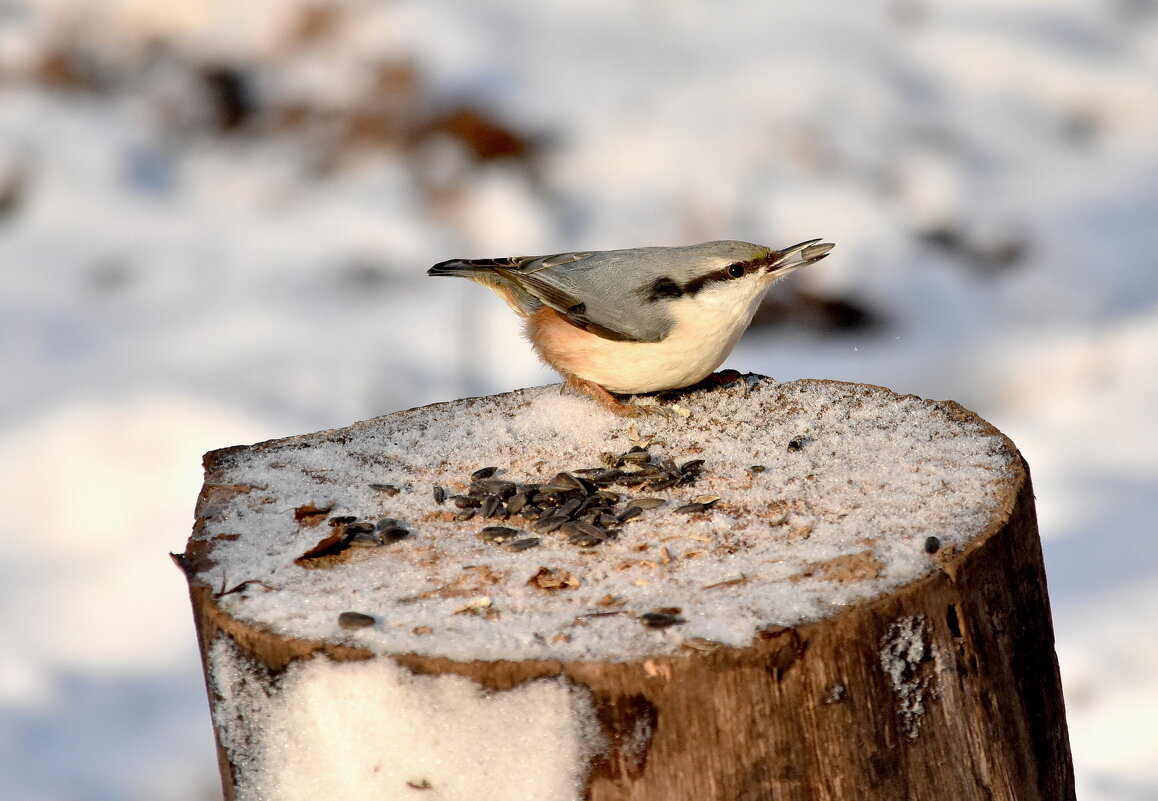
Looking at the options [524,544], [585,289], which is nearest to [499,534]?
[524,544]

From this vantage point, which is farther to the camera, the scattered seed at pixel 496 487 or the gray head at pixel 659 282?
the gray head at pixel 659 282

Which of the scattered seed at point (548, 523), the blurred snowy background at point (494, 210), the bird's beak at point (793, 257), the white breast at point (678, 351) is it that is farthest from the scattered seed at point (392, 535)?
the blurred snowy background at point (494, 210)

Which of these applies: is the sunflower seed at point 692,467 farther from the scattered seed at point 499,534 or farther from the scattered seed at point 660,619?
the scattered seed at point 660,619

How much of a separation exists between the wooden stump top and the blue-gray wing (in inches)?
9.4

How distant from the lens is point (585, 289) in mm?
3387

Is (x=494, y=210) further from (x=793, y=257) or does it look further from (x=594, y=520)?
(x=594, y=520)

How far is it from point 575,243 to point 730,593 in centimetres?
465

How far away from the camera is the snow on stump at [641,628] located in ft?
7.14

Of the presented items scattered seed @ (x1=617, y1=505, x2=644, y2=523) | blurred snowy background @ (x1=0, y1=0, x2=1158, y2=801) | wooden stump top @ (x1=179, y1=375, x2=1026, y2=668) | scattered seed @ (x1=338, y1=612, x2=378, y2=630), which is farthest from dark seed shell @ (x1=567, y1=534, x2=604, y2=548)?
blurred snowy background @ (x1=0, y1=0, x2=1158, y2=801)

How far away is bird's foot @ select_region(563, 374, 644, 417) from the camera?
338 centimetres

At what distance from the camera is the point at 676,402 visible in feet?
11.3

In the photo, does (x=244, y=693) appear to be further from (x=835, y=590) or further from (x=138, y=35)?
(x=138, y=35)

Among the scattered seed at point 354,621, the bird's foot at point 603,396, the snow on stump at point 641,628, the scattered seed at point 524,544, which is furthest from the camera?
the bird's foot at point 603,396

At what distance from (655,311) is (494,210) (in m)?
3.90
